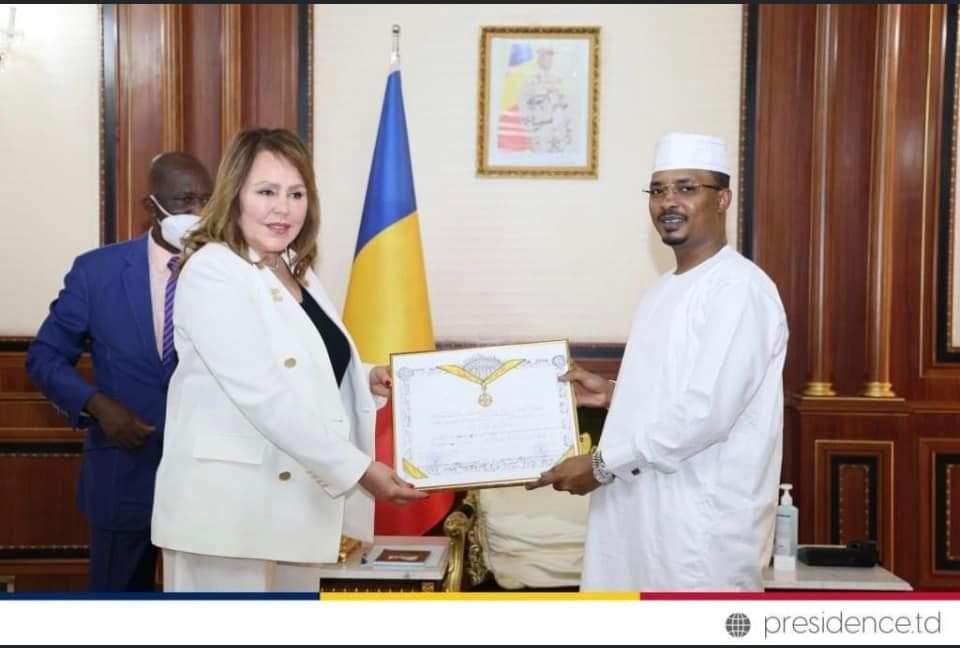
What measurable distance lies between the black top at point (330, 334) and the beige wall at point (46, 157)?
2229 millimetres

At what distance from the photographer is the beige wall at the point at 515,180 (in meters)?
4.05

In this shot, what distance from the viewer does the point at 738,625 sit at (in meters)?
1.84

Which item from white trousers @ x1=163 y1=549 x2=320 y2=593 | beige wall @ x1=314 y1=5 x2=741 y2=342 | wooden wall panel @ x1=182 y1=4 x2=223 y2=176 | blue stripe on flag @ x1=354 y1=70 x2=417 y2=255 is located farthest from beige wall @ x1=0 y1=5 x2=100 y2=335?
white trousers @ x1=163 y1=549 x2=320 y2=593

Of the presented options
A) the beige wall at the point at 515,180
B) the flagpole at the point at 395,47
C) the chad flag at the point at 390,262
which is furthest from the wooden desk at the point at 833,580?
the flagpole at the point at 395,47

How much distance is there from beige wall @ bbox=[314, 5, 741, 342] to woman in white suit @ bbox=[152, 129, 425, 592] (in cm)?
204

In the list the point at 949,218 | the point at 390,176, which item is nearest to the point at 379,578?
the point at 390,176

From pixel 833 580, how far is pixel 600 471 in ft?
3.86

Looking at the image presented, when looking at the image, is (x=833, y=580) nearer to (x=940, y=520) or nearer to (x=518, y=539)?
(x=518, y=539)

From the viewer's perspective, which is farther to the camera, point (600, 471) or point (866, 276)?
point (866, 276)

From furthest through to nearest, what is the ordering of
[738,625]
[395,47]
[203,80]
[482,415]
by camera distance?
[203,80] → [395,47] → [482,415] → [738,625]

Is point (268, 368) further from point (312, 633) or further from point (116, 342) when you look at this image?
point (116, 342)

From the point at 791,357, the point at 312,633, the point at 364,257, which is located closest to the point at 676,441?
the point at 312,633

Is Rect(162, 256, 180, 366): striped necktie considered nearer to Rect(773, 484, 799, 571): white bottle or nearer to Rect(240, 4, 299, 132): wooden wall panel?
→ Rect(240, 4, 299, 132): wooden wall panel

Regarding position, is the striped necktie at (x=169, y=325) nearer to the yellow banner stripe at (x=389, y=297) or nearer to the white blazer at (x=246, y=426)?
the white blazer at (x=246, y=426)
